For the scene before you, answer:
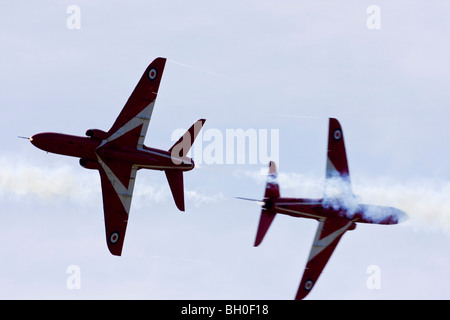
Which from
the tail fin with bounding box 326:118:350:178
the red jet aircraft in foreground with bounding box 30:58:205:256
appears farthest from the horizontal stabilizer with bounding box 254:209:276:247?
the red jet aircraft in foreground with bounding box 30:58:205:256

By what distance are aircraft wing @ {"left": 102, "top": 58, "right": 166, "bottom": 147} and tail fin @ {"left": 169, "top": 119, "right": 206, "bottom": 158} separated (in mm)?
2177

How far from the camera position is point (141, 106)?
2756 inches

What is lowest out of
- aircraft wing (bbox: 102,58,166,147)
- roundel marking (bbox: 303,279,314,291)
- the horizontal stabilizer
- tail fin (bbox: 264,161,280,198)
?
roundel marking (bbox: 303,279,314,291)

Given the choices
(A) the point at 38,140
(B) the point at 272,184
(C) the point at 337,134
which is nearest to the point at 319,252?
(B) the point at 272,184

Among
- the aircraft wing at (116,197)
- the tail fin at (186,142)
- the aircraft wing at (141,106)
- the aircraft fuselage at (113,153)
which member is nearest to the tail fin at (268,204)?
the aircraft fuselage at (113,153)

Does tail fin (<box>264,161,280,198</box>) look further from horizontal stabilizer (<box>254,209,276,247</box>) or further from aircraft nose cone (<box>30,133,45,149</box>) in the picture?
A: aircraft nose cone (<box>30,133,45,149</box>)

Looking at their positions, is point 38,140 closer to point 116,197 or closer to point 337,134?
point 116,197

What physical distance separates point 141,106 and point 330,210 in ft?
44.5

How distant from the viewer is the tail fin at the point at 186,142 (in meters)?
69.2

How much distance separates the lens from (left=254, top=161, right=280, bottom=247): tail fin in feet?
219
